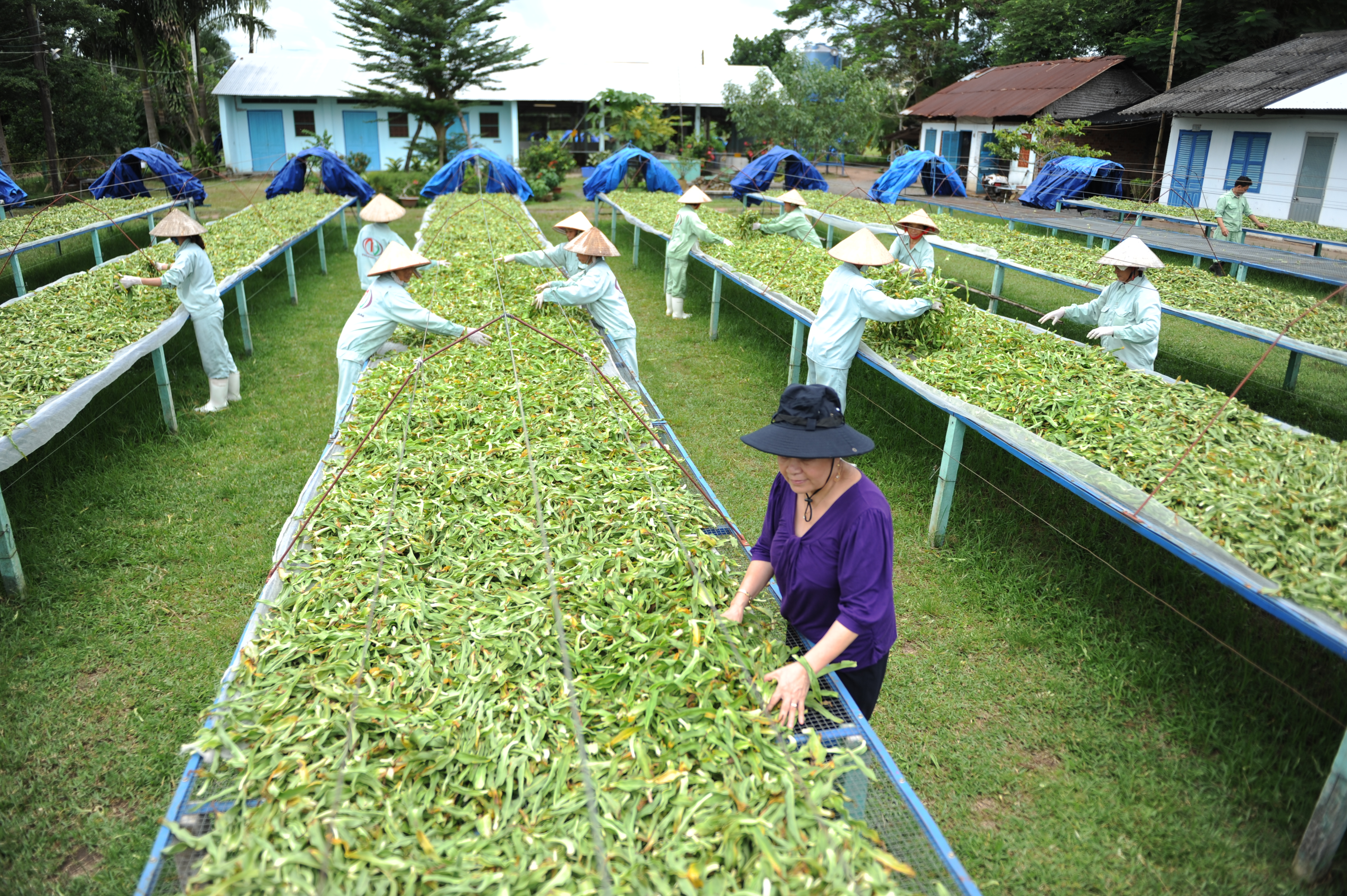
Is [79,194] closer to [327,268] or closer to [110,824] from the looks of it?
[327,268]

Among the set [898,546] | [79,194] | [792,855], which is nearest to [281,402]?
[898,546]

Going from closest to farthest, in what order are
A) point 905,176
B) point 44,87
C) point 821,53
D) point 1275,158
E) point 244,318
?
point 244,318 < point 905,176 < point 1275,158 < point 44,87 < point 821,53

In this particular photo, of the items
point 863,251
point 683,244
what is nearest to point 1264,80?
point 683,244

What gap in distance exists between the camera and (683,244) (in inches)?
450

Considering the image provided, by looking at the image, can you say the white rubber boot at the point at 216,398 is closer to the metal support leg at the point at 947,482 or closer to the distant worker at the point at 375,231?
the distant worker at the point at 375,231

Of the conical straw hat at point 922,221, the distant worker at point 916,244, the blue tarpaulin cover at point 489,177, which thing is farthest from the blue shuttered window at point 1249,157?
the blue tarpaulin cover at point 489,177

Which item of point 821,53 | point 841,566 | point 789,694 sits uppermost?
point 821,53

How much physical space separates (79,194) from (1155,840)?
74.3 feet

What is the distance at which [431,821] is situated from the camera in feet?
7.11

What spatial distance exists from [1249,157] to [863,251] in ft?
64.2

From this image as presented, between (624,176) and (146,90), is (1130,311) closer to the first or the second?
(624,176)

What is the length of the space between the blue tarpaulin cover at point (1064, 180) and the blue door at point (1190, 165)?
184 inches

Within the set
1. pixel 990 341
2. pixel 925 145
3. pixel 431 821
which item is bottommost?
pixel 431 821

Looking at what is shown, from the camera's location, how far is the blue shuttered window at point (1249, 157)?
19766 millimetres
